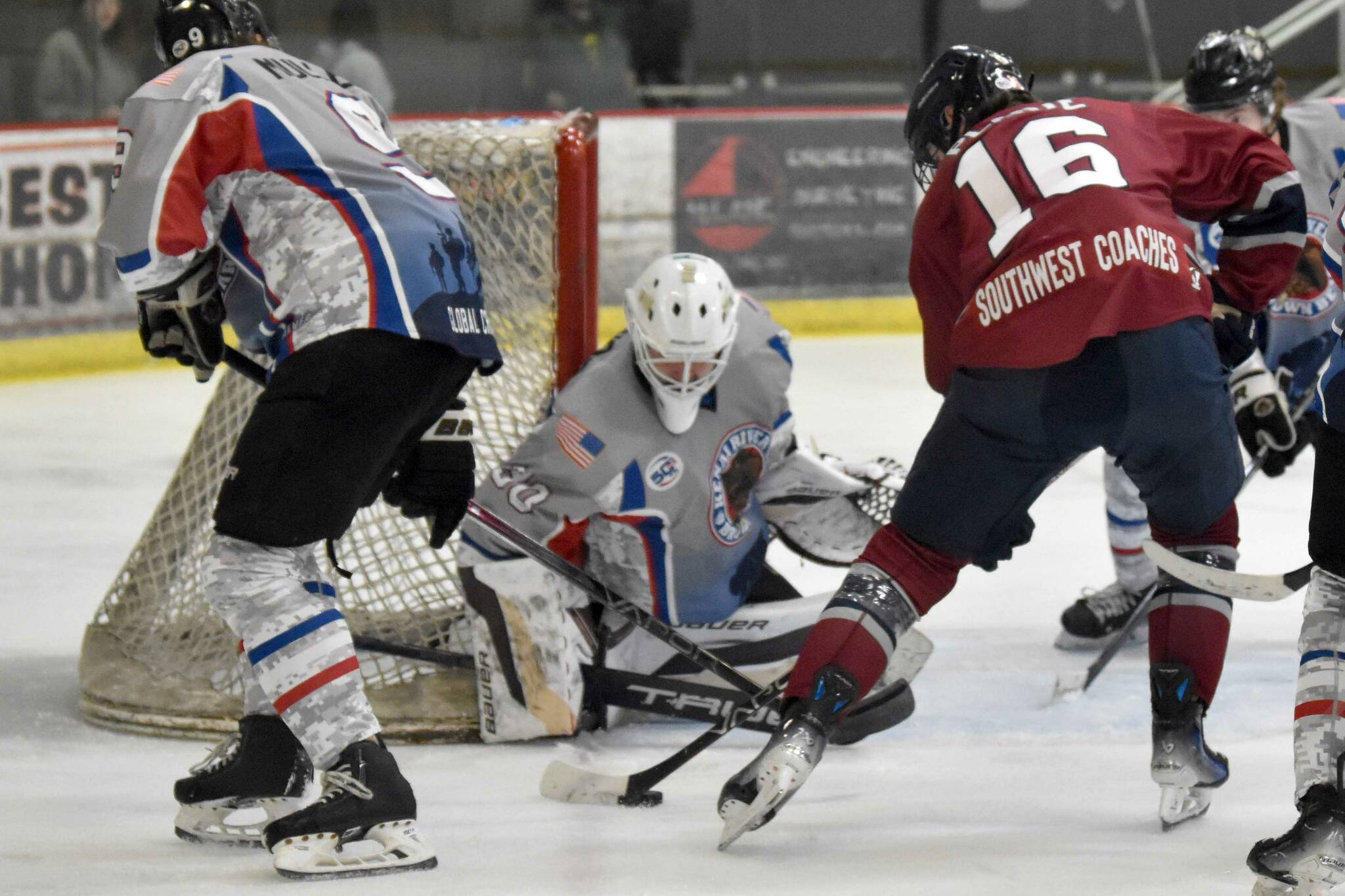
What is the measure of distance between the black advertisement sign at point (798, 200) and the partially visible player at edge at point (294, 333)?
4.82 metres

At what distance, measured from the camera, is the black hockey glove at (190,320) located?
2152mm

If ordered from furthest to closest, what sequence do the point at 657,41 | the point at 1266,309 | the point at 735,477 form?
1. the point at 657,41
2. the point at 1266,309
3. the point at 735,477

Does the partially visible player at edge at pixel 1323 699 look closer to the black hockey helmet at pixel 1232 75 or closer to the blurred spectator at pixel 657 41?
the black hockey helmet at pixel 1232 75

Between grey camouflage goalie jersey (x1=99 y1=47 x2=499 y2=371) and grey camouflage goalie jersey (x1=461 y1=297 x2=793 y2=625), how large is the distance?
492mm

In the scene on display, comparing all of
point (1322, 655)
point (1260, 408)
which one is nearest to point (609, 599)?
point (1322, 655)

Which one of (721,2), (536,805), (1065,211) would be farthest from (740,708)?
(721,2)

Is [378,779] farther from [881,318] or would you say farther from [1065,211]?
[881,318]

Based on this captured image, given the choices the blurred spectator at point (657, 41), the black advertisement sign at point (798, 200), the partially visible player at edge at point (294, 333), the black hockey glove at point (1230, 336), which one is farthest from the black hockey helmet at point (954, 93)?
the blurred spectator at point (657, 41)

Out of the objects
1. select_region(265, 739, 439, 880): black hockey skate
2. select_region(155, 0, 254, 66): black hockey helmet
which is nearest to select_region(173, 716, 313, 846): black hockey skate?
select_region(265, 739, 439, 880): black hockey skate

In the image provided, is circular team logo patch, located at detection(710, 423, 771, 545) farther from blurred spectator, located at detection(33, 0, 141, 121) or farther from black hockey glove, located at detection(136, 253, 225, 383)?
blurred spectator, located at detection(33, 0, 141, 121)

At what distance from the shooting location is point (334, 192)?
2.08m

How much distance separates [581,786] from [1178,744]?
2.49 feet

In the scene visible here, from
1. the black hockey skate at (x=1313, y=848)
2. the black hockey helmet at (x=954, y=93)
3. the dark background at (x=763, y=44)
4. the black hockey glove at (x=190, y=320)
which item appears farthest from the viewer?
the dark background at (x=763, y=44)

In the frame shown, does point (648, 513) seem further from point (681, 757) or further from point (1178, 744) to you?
point (1178, 744)
